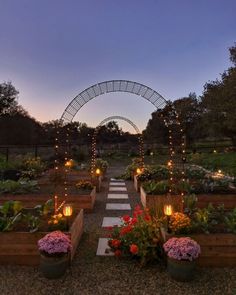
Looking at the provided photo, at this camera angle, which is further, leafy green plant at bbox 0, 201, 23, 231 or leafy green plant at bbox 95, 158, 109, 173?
leafy green plant at bbox 95, 158, 109, 173

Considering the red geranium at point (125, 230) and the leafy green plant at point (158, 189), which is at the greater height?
the leafy green plant at point (158, 189)

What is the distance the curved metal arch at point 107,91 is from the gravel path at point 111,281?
4272mm

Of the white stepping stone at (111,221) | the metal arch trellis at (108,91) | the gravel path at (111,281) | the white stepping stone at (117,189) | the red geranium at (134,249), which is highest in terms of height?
the metal arch trellis at (108,91)

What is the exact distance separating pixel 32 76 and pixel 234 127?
11.3 m

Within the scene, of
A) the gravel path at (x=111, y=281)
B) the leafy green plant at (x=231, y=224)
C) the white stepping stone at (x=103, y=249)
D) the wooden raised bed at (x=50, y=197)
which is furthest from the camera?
the wooden raised bed at (x=50, y=197)

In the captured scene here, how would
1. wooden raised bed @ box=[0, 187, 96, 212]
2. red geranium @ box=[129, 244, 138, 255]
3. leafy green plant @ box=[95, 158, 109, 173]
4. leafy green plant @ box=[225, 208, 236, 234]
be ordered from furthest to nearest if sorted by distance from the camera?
leafy green plant @ box=[95, 158, 109, 173]
wooden raised bed @ box=[0, 187, 96, 212]
leafy green plant @ box=[225, 208, 236, 234]
red geranium @ box=[129, 244, 138, 255]

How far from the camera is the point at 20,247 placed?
410 centimetres

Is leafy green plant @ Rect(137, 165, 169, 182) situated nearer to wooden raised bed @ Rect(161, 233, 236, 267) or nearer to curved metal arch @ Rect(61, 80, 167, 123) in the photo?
curved metal arch @ Rect(61, 80, 167, 123)

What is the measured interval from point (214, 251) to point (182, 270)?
2.08 ft

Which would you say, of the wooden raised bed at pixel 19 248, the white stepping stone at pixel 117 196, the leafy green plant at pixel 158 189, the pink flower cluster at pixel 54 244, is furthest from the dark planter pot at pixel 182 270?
the white stepping stone at pixel 117 196

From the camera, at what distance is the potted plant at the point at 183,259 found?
3619 mm

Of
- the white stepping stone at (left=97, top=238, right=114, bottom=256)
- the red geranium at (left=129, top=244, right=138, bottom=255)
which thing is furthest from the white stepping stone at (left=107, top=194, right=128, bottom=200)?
the red geranium at (left=129, top=244, right=138, bottom=255)

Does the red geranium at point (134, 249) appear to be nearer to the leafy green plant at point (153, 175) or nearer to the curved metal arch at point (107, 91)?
the curved metal arch at point (107, 91)

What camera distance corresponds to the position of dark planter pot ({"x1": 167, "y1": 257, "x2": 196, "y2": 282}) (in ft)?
11.9
